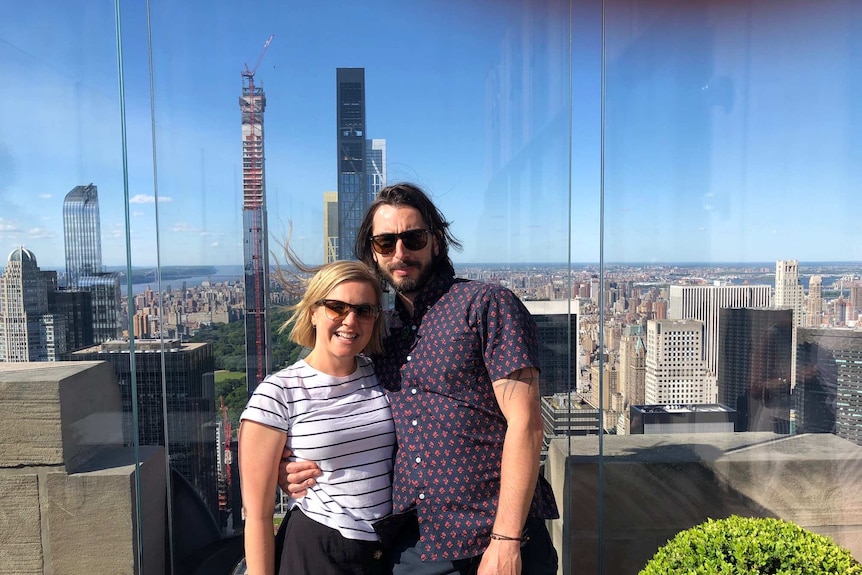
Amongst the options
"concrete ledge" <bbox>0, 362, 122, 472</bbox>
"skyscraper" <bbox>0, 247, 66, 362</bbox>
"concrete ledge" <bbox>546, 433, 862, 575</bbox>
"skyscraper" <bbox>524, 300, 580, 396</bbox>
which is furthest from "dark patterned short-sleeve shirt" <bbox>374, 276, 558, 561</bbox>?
"skyscraper" <bbox>0, 247, 66, 362</bbox>

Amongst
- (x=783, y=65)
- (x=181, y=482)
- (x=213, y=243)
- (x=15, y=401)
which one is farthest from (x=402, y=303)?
(x=783, y=65)

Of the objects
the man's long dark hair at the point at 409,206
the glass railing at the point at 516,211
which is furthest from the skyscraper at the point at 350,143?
the man's long dark hair at the point at 409,206

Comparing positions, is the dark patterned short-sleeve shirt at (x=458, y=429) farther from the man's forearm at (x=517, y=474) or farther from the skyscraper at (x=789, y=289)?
the skyscraper at (x=789, y=289)

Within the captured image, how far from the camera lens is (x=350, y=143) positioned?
254cm

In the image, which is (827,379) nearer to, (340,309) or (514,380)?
(514,380)

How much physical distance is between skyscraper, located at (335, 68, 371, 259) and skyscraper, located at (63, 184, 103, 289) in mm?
1152

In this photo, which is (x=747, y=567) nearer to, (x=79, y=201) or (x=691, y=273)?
(x=691, y=273)

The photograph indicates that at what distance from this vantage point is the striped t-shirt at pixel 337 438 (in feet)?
5.39

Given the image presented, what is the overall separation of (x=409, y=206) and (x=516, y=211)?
3.65 feet

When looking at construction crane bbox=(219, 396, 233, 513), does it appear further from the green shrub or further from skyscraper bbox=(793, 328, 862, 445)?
skyscraper bbox=(793, 328, 862, 445)

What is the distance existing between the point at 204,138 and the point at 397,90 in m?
0.94

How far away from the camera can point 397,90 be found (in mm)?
2559

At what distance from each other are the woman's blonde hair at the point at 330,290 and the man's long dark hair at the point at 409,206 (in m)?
0.14

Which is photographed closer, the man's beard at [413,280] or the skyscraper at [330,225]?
the man's beard at [413,280]
